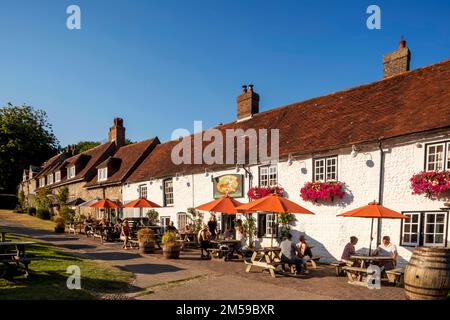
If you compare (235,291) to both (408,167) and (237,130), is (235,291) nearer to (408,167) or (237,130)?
(408,167)

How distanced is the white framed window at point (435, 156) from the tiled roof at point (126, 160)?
22103 mm

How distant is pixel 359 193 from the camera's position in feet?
39.2

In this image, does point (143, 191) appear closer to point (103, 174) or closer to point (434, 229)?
point (103, 174)

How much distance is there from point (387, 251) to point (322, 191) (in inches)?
122

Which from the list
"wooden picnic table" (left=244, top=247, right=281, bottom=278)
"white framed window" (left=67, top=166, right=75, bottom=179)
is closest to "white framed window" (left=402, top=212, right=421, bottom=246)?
"wooden picnic table" (left=244, top=247, right=281, bottom=278)

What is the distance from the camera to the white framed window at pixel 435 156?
400 inches

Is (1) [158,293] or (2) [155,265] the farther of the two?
(2) [155,265]

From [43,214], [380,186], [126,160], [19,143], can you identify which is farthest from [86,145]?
[380,186]

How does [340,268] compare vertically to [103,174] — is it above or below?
below

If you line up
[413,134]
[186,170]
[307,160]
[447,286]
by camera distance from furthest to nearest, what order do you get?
1. [186,170]
2. [307,160]
3. [413,134]
4. [447,286]

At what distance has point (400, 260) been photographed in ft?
35.4

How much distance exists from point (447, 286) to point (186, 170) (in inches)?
591

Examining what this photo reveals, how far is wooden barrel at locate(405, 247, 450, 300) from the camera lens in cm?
706
